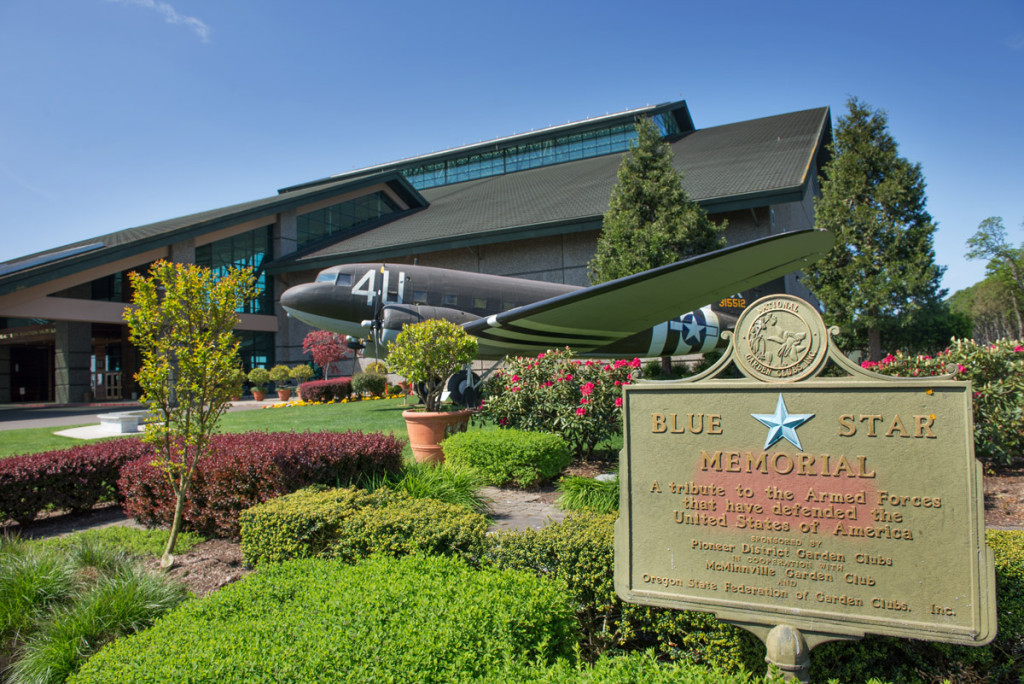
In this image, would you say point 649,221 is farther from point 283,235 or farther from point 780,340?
point 283,235

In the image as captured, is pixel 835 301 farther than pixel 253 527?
Yes

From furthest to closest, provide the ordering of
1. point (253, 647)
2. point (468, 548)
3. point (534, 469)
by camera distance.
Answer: point (534, 469), point (468, 548), point (253, 647)

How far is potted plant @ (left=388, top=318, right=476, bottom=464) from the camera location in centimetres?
893

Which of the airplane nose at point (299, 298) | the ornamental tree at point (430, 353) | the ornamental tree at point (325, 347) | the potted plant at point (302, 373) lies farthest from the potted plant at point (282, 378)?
the ornamental tree at point (430, 353)

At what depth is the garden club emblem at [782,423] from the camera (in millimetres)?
2889

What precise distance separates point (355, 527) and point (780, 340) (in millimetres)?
3571

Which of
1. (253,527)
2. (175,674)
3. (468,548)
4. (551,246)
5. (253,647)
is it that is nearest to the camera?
(175,674)

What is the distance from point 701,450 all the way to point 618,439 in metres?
8.48

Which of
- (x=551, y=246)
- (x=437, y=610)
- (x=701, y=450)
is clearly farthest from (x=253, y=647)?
(x=551, y=246)

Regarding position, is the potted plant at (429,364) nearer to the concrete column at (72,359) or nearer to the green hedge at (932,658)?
the green hedge at (932,658)

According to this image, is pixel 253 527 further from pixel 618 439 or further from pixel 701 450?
pixel 618 439

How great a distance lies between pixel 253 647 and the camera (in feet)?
8.89

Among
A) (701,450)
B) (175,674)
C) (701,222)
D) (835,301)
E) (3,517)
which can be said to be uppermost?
(701,222)

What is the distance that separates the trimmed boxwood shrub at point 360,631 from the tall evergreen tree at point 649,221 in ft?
58.8
